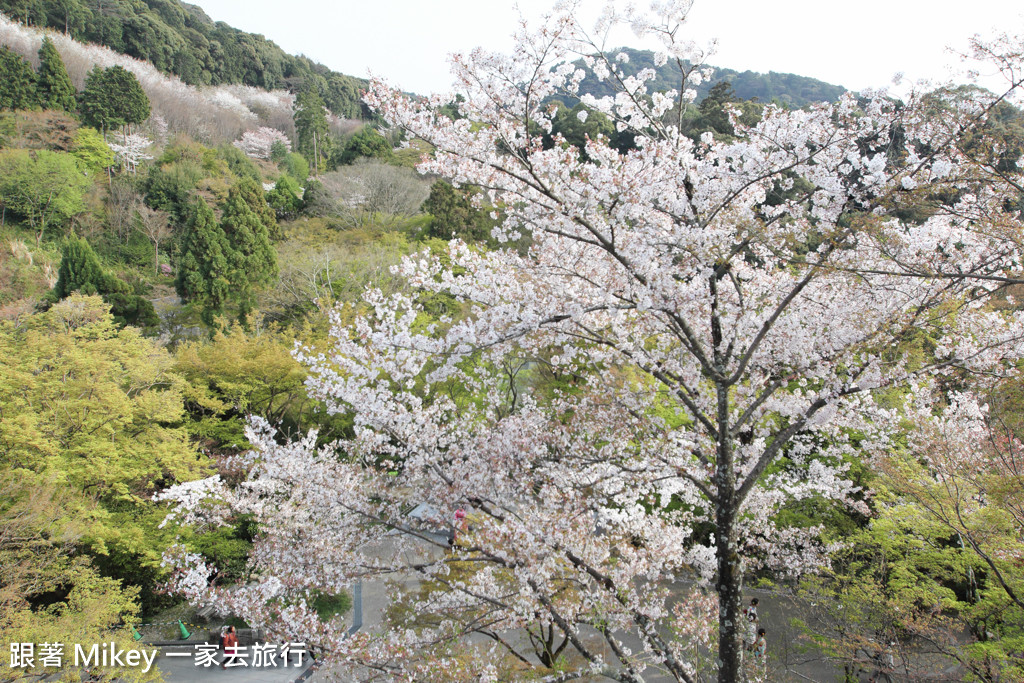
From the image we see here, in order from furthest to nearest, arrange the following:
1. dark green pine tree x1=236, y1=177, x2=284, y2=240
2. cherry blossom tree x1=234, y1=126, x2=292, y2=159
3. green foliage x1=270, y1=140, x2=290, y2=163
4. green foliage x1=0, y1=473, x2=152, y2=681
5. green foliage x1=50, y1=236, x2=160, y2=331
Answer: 1. cherry blossom tree x1=234, y1=126, x2=292, y2=159
2. green foliage x1=270, y1=140, x2=290, y2=163
3. dark green pine tree x1=236, y1=177, x2=284, y2=240
4. green foliage x1=50, y1=236, x2=160, y2=331
5. green foliage x1=0, y1=473, x2=152, y2=681

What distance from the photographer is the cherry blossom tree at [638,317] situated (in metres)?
3.92

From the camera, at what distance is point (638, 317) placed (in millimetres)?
4918

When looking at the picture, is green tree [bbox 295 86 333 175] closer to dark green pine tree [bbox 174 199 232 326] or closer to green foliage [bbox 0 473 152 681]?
dark green pine tree [bbox 174 199 232 326]

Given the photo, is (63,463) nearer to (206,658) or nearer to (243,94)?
(206,658)

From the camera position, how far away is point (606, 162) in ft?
14.4

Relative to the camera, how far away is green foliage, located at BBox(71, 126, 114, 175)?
911 inches

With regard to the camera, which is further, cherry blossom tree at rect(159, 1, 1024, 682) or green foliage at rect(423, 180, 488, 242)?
green foliage at rect(423, 180, 488, 242)

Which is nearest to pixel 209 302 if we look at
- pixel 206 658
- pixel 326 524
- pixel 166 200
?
pixel 166 200

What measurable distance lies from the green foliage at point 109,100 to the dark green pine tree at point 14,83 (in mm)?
2075

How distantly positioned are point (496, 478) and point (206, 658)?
286 inches

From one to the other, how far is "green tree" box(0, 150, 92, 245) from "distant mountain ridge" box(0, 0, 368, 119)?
1659 centimetres

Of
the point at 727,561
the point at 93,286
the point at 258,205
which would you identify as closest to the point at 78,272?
the point at 93,286

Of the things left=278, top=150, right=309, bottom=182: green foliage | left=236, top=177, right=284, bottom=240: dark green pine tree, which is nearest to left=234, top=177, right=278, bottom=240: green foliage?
left=236, top=177, right=284, bottom=240: dark green pine tree

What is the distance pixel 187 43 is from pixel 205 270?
33.7 meters
